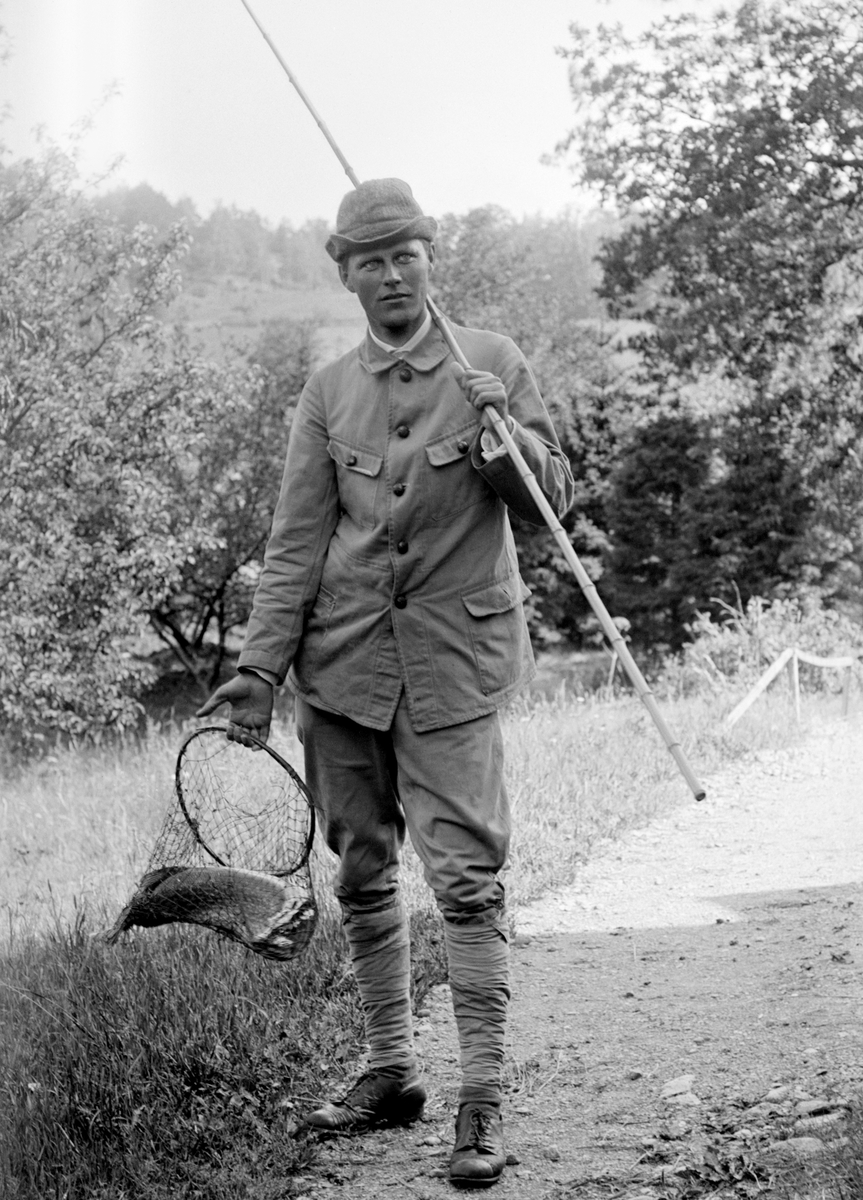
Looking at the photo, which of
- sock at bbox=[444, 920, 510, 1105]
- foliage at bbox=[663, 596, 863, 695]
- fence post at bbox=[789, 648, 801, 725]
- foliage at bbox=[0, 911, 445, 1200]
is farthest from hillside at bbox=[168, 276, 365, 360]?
sock at bbox=[444, 920, 510, 1105]

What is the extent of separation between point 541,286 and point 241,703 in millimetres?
47738

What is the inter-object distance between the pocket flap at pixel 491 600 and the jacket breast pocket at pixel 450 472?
207 mm

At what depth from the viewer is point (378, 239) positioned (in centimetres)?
339

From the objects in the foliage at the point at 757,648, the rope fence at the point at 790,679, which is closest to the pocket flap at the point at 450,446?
the rope fence at the point at 790,679

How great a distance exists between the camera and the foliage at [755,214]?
62.5ft

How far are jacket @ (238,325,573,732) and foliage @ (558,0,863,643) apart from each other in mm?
16592

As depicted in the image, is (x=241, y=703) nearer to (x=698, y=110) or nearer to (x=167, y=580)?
(x=167, y=580)

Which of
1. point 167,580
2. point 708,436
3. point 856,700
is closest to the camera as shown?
point 856,700

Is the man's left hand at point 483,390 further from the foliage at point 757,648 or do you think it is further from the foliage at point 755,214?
the foliage at point 755,214

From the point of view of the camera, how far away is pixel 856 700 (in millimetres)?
13328

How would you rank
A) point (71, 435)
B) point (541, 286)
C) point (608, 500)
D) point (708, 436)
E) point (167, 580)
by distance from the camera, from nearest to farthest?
point (71, 435), point (167, 580), point (708, 436), point (608, 500), point (541, 286)

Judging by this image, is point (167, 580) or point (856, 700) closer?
point (856, 700)

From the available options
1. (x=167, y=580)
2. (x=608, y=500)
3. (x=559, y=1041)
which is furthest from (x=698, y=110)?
(x=559, y=1041)

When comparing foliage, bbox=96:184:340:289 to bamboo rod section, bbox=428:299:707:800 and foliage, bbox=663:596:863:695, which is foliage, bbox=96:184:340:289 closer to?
foliage, bbox=663:596:863:695
